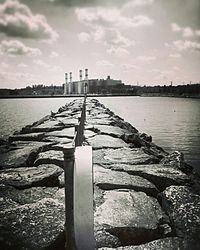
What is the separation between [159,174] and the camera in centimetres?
243

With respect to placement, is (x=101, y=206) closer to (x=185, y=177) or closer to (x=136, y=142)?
(x=185, y=177)

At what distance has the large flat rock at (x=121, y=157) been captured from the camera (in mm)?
2911

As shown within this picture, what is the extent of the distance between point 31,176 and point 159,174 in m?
1.18

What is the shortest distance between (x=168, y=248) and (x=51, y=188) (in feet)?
3.48

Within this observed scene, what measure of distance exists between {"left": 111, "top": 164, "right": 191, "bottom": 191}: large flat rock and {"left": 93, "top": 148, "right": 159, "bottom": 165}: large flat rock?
0.64ft

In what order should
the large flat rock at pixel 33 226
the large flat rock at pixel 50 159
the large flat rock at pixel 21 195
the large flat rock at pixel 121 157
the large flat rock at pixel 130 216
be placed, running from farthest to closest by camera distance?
1. the large flat rock at pixel 121 157
2. the large flat rock at pixel 50 159
3. the large flat rock at pixel 21 195
4. the large flat rock at pixel 130 216
5. the large flat rock at pixel 33 226

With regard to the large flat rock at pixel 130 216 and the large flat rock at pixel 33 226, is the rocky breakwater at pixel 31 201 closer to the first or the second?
the large flat rock at pixel 33 226

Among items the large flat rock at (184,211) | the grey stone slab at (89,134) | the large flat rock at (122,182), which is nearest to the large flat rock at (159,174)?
the large flat rock at (122,182)

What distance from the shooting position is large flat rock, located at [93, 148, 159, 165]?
115 inches

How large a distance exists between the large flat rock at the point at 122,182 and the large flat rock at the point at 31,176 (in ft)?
1.23

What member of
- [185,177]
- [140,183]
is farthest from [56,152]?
[185,177]

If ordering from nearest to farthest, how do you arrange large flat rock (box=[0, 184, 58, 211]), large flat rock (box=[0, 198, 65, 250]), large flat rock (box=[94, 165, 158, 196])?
large flat rock (box=[0, 198, 65, 250]), large flat rock (box=[0, 184, 58, 211]), large flat rock (box=[94, 165, 158, 196])

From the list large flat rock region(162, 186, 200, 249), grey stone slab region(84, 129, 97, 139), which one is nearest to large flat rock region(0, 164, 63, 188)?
large flat rock region(162, 186, 200, 249)

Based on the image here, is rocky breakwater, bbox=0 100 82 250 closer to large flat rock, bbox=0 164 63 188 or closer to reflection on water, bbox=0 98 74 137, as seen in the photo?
large flat rock, bbox=0 164 63 188
